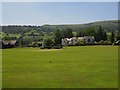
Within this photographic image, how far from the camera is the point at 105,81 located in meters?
22.8

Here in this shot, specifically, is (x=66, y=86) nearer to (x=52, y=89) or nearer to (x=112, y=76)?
(x=52, y=89)

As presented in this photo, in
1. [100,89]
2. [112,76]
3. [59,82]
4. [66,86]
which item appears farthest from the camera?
[112,76]

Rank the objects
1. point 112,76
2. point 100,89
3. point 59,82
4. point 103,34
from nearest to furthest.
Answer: point 100,89 < point 59,82 < point 112,76 < point 103,34

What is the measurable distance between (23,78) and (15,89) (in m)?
4.99

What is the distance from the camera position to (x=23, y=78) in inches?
999

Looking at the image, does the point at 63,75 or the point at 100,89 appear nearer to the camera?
the point at 100,89

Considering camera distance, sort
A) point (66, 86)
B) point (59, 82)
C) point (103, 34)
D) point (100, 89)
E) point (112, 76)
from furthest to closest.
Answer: point (103, 34), point (112, 76), point (59, 82), point (66, 86), point (100, 89)

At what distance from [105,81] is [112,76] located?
2.59m

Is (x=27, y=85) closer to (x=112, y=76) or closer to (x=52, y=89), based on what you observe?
(x=52, y=89)

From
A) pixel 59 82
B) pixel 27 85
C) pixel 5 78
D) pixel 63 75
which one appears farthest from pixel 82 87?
pixel 5 78

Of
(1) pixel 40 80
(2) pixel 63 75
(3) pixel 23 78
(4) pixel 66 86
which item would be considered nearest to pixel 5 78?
(3) pixel 23 78

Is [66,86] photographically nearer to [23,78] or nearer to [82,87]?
[82,87]

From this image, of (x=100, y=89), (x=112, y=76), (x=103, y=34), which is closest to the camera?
(x=100, y=89)

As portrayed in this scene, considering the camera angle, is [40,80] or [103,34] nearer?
[40,80]
